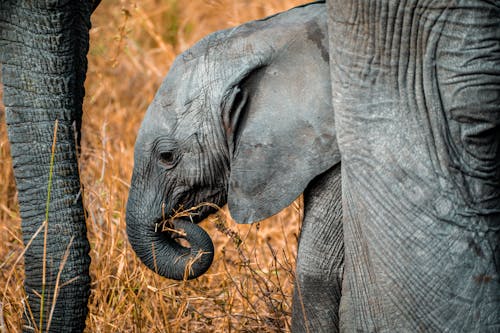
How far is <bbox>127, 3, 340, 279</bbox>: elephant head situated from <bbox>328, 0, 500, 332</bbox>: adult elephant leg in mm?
238

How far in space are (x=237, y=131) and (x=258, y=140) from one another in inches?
3.6

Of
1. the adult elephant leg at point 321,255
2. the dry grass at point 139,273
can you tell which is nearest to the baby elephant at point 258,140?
the adult elephant leg at point 321,255

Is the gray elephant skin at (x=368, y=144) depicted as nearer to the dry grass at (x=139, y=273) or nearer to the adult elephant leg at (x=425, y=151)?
the adult elephant leg at (x=425, y=151)

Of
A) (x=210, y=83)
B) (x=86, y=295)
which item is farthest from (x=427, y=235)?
(x=86, y=295)

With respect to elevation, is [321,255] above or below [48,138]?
below

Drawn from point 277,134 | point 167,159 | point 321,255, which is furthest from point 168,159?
point 321,255

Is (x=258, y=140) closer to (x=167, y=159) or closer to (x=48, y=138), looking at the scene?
(x=167, y=159)

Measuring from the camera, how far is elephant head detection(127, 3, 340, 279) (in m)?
2.36

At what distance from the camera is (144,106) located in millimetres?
5125

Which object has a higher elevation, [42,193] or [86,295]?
[42,193]

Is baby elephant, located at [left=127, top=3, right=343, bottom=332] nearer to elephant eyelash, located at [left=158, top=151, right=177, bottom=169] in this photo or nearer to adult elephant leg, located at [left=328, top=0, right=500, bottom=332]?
elephant eyelash, located at [left=158, top=151, right=177, bottom=169]

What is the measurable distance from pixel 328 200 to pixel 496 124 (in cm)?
51

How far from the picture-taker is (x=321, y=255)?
2361mm

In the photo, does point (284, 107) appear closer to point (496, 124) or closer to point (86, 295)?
point (496, 124)
